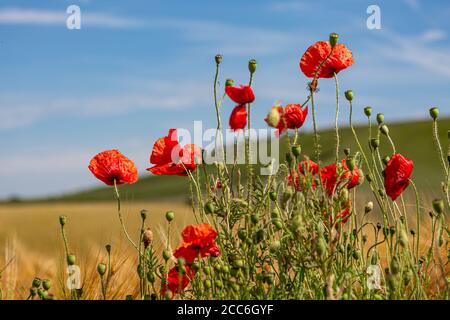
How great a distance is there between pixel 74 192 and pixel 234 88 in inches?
1701

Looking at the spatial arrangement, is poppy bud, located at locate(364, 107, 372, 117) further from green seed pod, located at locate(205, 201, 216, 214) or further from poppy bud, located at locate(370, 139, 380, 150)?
green seed pod, located at locate(205, 201, 216, 214)

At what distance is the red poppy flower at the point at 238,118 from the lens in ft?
6.89

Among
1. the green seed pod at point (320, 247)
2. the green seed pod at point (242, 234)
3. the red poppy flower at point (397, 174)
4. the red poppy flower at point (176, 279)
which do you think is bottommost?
the red poppy flower at point (176, 279)

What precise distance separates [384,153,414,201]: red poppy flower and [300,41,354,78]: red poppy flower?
0.38 metres

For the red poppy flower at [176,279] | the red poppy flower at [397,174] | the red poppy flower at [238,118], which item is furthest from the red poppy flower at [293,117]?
the red poppy flower at [176,279]

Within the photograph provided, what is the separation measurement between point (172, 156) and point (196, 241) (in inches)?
17.6

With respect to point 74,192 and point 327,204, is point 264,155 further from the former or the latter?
point 74,192

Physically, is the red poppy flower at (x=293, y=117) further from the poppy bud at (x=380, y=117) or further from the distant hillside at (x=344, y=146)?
the distant hillside at (x=344, y=146)

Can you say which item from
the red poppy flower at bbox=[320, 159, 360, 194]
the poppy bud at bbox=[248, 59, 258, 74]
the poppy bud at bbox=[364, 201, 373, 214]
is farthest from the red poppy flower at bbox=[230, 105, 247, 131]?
the poppy bud at bbox=[364, 201, 373, 214]

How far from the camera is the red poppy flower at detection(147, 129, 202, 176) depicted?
227cm

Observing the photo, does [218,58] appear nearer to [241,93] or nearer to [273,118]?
[241,93]

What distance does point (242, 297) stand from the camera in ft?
6.70

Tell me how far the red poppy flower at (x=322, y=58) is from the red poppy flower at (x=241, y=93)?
24cm
